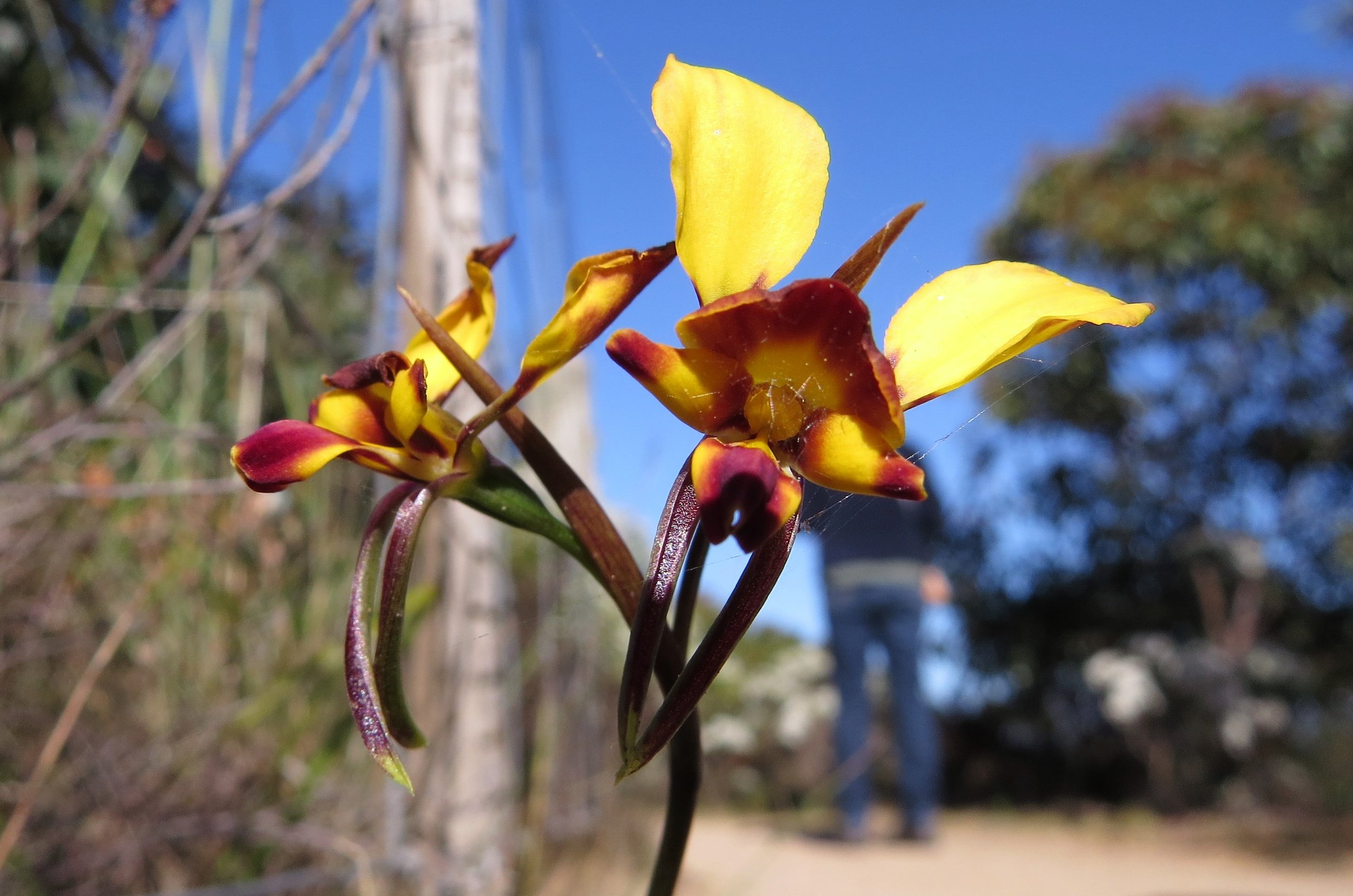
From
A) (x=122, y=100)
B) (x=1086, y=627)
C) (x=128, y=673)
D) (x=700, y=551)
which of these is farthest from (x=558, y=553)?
(x=1086, y=627)

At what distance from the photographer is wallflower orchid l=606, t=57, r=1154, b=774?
1.14ft

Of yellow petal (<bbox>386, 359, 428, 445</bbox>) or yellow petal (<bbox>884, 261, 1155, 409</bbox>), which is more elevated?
yellow petal (<bbox>884, 261, 1155, 409</bbox>)

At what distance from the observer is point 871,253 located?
405mm

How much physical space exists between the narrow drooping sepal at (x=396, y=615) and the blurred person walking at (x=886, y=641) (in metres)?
3.42

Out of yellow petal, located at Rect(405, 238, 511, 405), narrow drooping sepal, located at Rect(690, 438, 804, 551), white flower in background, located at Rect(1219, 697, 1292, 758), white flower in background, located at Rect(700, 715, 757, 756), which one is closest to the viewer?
narrow drooping sepal, located at Rect(690, 438, 804, 551)

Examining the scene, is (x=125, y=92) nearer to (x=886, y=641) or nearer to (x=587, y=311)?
(x=587, y=311)

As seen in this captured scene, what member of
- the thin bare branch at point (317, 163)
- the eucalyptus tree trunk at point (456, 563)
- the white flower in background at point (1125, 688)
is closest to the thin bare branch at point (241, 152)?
the thin bare branch at point (317, 163)

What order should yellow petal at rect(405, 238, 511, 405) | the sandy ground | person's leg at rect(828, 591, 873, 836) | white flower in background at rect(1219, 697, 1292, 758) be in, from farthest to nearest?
white flower in background at rect(1219, 697, 1292, 758) → person's leg at rect(828, 591, 873, 836) → the sandy ground → yellow petal at rect(405, 238, 511, 405)

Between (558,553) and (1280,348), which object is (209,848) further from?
(1280,348)

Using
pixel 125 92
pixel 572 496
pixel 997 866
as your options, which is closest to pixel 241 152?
pixel 125 92

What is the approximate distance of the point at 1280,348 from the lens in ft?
20.6

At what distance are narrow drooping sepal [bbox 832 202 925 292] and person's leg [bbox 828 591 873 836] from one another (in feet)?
12.0

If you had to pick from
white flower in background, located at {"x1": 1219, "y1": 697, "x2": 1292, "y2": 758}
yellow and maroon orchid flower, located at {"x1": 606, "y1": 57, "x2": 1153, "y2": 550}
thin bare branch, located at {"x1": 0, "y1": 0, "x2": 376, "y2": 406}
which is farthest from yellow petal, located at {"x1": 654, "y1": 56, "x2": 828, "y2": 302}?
white flower in background, located at {"x1": 1219, "y1": 697, "x2": 1292, "y2": 758}

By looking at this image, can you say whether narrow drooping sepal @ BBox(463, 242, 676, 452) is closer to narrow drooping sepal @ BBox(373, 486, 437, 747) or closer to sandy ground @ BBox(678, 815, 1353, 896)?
narrow drooping sepal @ BBox(373, 486, 437, 747)
